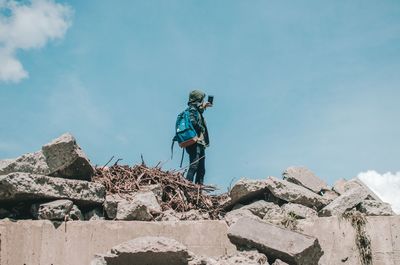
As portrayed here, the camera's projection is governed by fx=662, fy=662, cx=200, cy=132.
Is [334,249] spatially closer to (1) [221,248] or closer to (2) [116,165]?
(1) [221,248]

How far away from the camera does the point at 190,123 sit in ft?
33.7

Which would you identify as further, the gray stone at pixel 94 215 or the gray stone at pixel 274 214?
the gray stone at pixel 274 214

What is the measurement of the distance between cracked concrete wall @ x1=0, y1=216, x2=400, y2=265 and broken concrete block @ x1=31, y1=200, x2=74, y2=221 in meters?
0.10

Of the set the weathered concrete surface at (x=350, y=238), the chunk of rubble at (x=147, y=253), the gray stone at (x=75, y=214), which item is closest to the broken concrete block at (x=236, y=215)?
the weathered concrete surface at (x=350, y=238)

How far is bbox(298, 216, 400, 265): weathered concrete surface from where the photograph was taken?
6.96 m

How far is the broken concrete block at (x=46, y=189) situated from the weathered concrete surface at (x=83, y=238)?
0.32m

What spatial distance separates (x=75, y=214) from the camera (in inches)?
274

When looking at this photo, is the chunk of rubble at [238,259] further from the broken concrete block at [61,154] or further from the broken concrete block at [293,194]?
the broken concrete block at [61,154]

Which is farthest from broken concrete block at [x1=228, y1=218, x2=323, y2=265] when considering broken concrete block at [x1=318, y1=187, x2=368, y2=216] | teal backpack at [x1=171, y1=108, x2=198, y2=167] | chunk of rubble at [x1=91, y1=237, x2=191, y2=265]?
teal backpack at [x1=171, y1=108, x2=198, y2=167]

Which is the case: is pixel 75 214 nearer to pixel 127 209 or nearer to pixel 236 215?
pixel 127 209

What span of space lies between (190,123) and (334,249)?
3.85 meters

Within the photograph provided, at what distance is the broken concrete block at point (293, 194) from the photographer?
7887 mm

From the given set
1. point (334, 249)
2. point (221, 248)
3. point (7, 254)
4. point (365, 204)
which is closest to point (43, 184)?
point (7, 254)

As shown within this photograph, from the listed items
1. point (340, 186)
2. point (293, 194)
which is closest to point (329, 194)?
point (340, 186)
